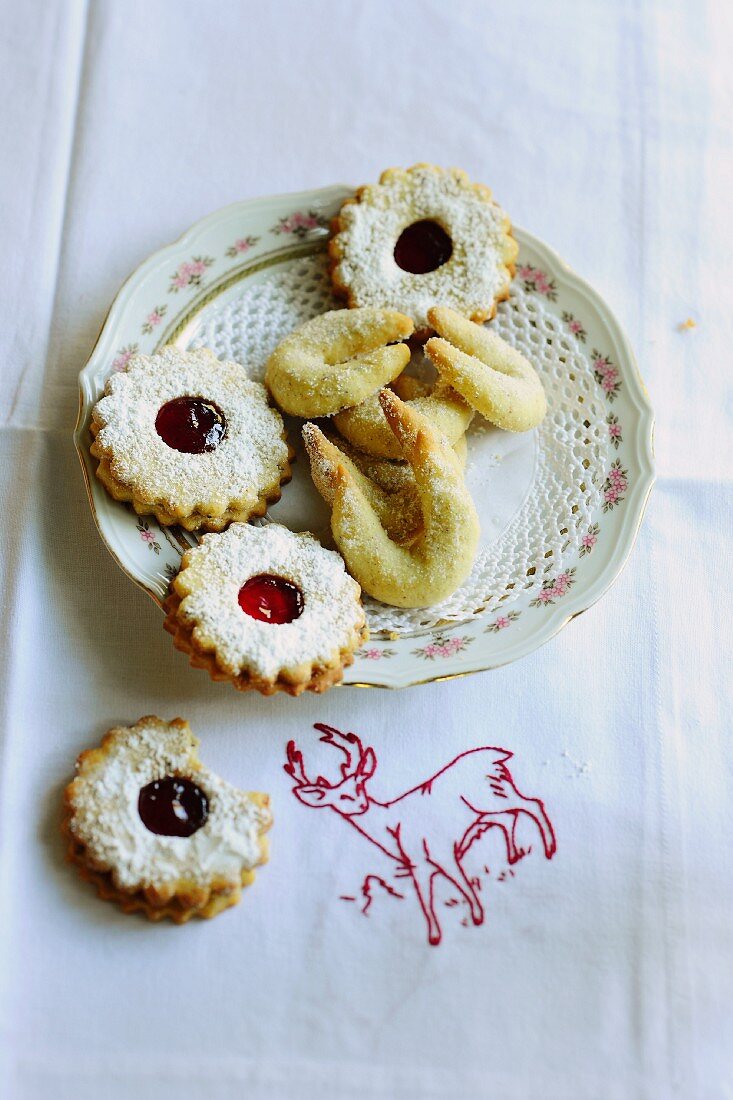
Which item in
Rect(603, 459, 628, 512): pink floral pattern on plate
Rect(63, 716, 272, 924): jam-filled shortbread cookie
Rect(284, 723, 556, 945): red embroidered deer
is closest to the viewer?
Rect(63, 716, 272, 924): jam-filled shortbread cookie

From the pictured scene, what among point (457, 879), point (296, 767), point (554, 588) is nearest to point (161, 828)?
point (296, 767)

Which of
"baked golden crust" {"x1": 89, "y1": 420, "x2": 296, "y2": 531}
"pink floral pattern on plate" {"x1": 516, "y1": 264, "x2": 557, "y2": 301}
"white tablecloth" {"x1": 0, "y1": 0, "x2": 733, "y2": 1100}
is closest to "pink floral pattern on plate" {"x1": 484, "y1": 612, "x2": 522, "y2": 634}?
"white tablecloth" {"x1": 0, "y1": 0, "x2": 733, "y2": 1100}

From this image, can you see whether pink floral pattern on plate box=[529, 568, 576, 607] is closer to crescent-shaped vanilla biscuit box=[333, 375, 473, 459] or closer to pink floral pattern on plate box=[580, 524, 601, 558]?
pink floral pattern on plate box=[580, 524, 601, 558]

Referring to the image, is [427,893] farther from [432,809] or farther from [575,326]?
[575,326]

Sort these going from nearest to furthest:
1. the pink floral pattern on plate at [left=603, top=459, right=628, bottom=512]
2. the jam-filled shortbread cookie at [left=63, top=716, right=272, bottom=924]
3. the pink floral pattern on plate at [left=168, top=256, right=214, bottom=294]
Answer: the jam-filled shortbread cookie at [left=63, top=716, right=272, bottom=924], the pink floral pattern on plate at [left=603, top=459, right=628, bottom=512], the pink floral pattern on plate at [left=168, top=256, right=214, bottom=294]

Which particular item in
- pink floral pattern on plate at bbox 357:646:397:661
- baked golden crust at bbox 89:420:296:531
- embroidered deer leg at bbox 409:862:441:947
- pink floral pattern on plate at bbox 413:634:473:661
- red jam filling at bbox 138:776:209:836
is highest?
baked golden crust at bbox 89:420:296:531

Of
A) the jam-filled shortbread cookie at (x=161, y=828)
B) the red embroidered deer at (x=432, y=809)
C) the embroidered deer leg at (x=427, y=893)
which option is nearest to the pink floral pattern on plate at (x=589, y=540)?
the red embroidered deer at (x=432, y=809)
